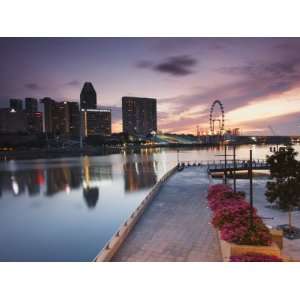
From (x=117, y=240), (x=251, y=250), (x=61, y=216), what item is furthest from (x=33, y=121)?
(x=251, y=250)

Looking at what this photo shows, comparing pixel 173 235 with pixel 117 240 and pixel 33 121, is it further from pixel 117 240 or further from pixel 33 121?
pixel 33 121

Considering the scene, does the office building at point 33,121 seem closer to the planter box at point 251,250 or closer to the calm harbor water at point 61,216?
the calm harbor water at point 61,216

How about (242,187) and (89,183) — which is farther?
(89,183)

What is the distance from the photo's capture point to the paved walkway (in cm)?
702

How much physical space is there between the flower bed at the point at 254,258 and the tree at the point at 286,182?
3.74 metres

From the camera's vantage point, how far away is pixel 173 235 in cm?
850

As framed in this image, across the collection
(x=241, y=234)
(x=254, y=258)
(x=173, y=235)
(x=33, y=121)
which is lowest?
(x=173, y=235)

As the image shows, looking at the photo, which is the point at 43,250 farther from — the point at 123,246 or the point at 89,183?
the point at 89,183

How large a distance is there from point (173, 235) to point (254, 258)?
3.25 metres
